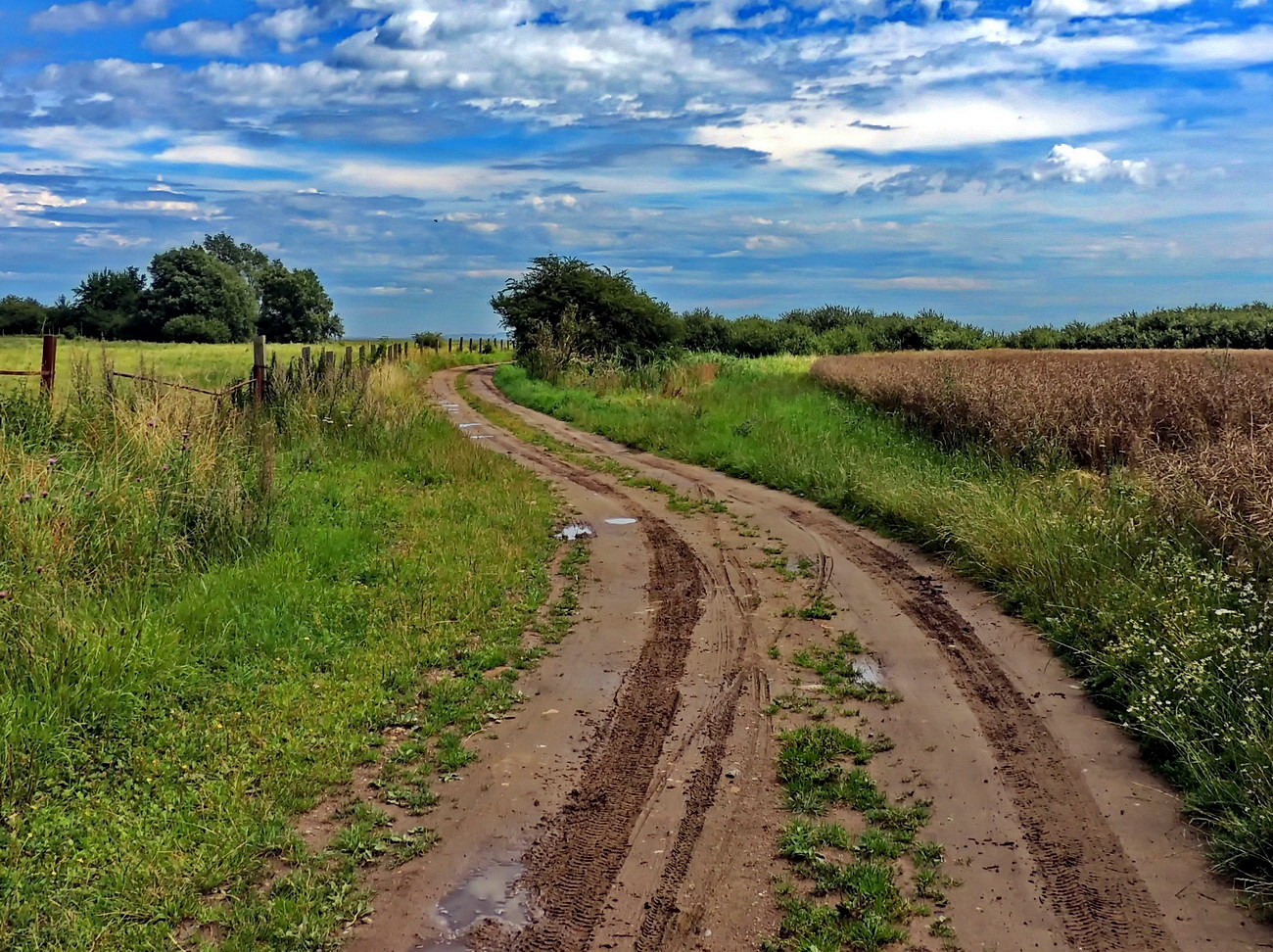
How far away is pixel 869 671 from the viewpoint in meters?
6.48

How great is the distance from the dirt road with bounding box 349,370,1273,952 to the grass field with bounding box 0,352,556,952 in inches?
15.7

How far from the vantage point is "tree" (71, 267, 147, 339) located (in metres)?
72.0

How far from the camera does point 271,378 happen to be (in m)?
14.8

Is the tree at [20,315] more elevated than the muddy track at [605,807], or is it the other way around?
the tree at [20,315]

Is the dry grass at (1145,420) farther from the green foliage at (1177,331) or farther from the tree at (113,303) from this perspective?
the tree at (113,303)

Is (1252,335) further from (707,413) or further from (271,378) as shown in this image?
(271,378)

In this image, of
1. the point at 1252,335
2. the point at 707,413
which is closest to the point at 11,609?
the point at 707,413

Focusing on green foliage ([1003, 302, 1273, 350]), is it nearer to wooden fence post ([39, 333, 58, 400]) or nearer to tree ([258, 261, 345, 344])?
wooden fence post ([39, 333, 58, 400])

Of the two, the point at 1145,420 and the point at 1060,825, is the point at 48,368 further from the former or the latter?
the point at 1145,420

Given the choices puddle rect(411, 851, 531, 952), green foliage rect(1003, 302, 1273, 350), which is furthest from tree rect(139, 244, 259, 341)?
puddle rect(411, 851, 531, 952)

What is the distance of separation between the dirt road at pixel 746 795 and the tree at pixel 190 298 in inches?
2840

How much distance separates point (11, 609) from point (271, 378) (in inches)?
376

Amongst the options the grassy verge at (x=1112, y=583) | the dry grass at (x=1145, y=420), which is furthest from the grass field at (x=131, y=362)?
the dry grass at (x=1145, y=420)

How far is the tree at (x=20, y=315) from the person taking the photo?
174 feet
